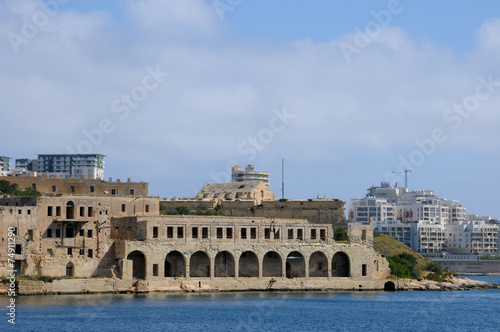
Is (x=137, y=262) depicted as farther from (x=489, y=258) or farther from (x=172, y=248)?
(x=489, y=258)

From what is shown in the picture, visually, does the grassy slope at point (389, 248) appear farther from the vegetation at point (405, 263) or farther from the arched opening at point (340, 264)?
the arched opening at point (340, 264)

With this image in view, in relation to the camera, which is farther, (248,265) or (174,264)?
(248,265)

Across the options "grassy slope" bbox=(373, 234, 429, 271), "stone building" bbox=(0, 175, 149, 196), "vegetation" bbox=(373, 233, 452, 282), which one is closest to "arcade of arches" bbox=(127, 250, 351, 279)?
"vegetation" bbox=(373, 233, 452, 282)

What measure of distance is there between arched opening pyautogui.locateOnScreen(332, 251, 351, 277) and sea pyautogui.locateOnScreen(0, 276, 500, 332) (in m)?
4.84

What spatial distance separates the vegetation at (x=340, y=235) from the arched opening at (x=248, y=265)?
10.2 m

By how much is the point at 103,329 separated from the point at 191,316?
8.36 meters

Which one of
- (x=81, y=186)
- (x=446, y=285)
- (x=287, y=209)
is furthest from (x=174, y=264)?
(x=446, y=285)

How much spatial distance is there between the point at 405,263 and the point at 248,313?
116 ft

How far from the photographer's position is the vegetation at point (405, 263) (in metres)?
92.4

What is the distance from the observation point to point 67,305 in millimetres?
65312

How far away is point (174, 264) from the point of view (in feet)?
263

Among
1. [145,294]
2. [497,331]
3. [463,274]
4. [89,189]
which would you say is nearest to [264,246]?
[145,294]

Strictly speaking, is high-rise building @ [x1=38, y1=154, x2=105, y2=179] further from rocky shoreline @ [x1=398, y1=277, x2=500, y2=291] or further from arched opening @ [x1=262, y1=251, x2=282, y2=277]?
arched opening @ [x1=262, y1=251, x2=282, y2=277]

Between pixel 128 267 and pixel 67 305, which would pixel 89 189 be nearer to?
pixel 128 267
